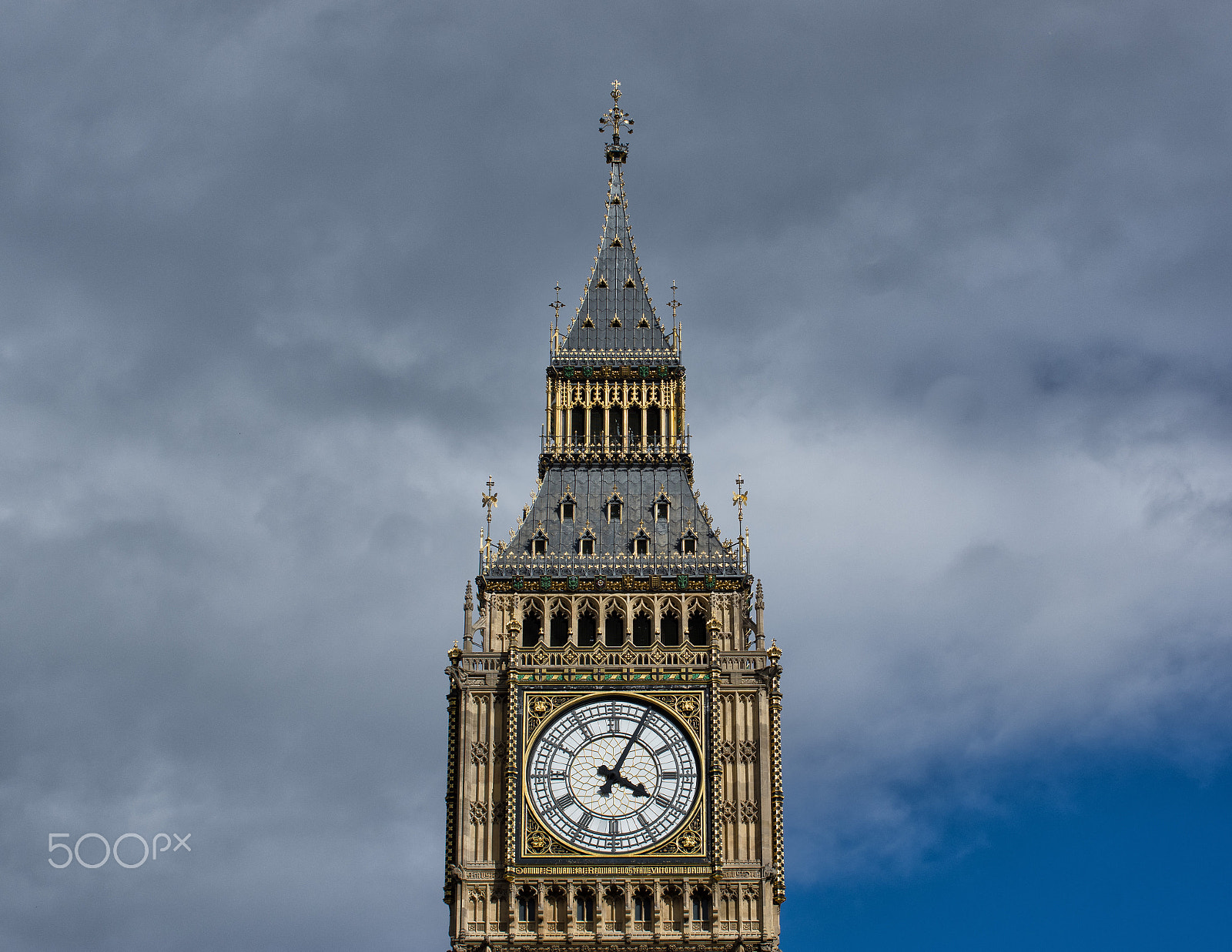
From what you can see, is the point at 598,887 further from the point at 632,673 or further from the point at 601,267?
the point at 601,267

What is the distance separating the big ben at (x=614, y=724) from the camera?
239ft

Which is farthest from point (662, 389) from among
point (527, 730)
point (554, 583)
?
point (527, 730)

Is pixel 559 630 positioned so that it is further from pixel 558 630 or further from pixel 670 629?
pixel 670 629

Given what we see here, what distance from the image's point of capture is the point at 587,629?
258 ft

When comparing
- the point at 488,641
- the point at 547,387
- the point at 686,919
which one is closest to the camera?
the point at 686,919

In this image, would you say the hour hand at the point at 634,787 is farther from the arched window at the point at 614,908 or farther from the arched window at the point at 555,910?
the arched window at the point at 555,910

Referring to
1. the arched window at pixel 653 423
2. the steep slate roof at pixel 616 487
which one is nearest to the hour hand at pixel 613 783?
the steep slate roof at pixel 616 487

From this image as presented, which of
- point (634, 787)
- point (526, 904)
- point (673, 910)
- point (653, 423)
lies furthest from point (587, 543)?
point (673, 910)

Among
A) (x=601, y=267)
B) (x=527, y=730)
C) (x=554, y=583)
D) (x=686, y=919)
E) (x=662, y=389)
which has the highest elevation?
(x=601, y=267)

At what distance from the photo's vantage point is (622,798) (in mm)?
74312

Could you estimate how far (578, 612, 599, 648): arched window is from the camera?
7819cm

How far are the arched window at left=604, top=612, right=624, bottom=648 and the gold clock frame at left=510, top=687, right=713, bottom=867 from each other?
271 centimetres

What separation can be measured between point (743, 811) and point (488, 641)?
386 inches

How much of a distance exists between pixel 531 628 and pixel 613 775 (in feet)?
20.5
